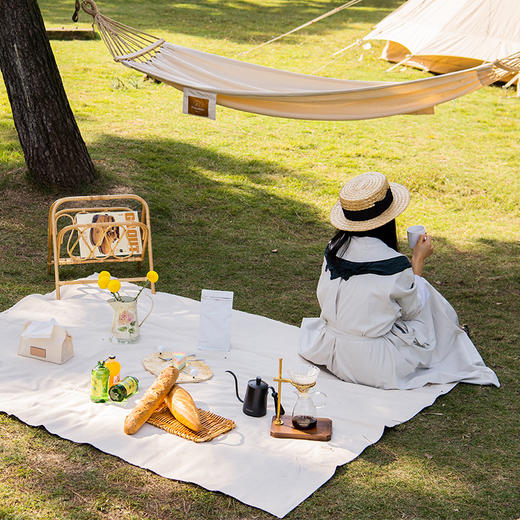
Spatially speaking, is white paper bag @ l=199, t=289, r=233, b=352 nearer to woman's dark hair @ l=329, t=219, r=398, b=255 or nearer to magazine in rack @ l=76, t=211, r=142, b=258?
woman's dark hair @ l=329, t=219, r=398, b=255

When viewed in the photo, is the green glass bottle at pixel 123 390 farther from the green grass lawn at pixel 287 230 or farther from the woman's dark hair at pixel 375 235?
the woman's dark hair at pixel 375 235

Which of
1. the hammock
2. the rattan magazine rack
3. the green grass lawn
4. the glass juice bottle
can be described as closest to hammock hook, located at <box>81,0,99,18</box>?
the hammock

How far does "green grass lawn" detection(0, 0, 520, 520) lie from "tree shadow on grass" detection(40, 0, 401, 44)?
531 millimetres

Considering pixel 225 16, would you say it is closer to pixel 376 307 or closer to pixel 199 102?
pixel 199 102

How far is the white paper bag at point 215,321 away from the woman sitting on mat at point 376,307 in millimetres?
463

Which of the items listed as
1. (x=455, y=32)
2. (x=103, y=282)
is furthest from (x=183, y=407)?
(x=455, y=32)

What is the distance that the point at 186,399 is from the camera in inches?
131

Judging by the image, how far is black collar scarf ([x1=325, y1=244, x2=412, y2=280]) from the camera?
3539mm

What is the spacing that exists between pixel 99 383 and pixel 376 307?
139cm

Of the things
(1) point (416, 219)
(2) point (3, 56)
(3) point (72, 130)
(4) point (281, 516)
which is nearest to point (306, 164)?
(1) point (416, 219)

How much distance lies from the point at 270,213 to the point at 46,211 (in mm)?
1986

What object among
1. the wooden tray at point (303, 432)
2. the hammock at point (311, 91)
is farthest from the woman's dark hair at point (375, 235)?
the hammock at point (311, 91)

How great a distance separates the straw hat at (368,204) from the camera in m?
3.59

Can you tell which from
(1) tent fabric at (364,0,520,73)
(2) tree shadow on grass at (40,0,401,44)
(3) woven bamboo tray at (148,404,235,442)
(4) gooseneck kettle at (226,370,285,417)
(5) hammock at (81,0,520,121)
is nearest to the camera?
(3) woven bamboo tray at (148,404,235,442)
